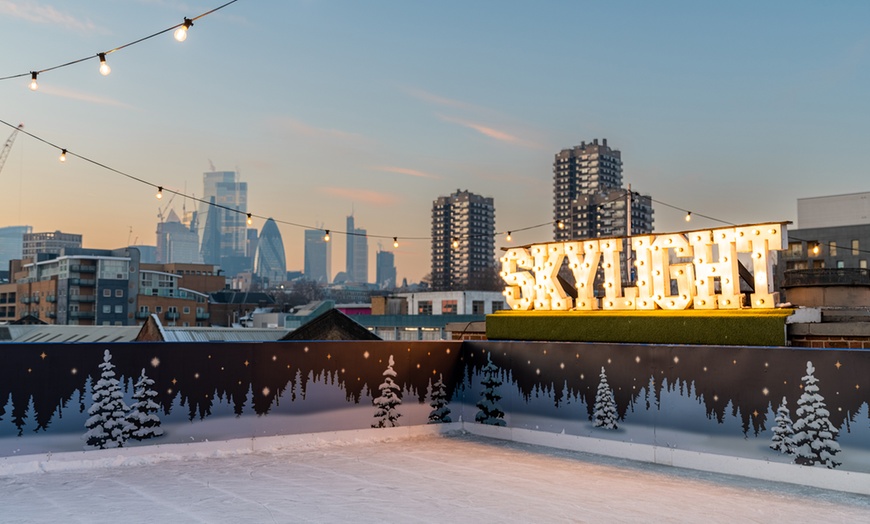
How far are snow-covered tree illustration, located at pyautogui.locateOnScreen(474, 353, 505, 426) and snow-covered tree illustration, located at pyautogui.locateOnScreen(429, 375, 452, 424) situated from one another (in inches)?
34.3

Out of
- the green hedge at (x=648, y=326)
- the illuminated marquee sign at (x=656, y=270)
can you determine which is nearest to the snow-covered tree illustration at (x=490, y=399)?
the green hedge at (x=648, y=326)

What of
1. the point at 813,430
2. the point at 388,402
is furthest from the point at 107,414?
the point at 813,430

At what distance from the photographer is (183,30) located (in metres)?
14.5

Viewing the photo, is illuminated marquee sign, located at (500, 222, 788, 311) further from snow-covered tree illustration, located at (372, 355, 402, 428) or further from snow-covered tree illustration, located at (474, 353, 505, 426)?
snow-covered tree illustration, located at (372, 355, 402, 428)

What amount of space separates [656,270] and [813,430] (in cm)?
568

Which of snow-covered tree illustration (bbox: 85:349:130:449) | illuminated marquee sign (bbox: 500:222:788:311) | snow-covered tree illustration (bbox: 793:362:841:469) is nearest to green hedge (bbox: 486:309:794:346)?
illuminated marquee sign (bbox: 500:222:788:311)

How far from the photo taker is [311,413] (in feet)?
61.9

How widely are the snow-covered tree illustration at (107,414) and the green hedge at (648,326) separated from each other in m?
10.2

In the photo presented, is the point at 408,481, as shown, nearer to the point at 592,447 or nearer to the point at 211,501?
the point at 211,501

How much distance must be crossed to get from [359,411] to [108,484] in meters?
7.06

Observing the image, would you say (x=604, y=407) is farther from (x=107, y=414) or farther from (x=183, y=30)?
(x=183, y=30)

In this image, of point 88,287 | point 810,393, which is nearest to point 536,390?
point 810,393

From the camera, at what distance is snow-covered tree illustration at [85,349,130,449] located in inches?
627

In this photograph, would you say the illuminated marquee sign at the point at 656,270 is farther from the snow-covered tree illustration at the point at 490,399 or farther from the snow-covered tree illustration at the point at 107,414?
the snow-covered tree illustration at the point at 107,414
